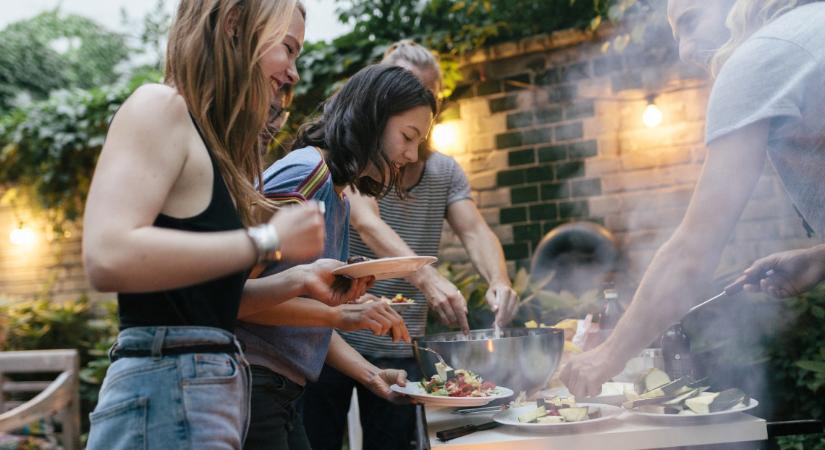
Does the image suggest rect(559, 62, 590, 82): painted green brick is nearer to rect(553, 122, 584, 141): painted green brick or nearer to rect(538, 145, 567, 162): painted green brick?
rect(553, 122, 584, 141): painted green brick

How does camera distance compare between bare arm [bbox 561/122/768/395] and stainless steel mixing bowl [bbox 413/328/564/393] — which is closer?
bare arm [bbox 561/122/768/395]

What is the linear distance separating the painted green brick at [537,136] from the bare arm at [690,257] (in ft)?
12.4

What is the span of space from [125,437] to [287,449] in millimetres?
659

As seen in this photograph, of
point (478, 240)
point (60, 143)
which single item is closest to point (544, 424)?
point (478, 240)

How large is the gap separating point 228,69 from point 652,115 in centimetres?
411

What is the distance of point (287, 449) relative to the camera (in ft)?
5.57

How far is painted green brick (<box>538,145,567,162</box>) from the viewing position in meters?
5.23

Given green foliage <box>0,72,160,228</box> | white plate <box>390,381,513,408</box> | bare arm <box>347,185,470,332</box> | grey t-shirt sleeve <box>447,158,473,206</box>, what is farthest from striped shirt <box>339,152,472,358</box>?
green foliage <box>0,72,160,228</box>

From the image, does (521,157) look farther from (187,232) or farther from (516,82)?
(187,232)

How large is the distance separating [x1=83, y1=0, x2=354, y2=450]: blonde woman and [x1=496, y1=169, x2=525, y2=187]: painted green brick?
13.6ft

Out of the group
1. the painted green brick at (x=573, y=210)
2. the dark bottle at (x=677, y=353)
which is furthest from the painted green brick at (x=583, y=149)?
the dark bottle at (x=677, y=353)

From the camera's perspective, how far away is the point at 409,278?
2713 millimetres

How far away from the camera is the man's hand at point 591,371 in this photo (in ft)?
5.36

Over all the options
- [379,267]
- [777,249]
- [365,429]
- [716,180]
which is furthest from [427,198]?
[777,249]
